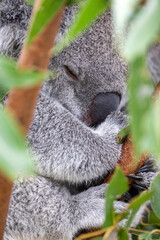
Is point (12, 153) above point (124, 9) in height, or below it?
below

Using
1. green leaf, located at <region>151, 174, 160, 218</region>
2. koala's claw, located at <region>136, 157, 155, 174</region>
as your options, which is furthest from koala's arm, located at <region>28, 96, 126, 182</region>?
green leaf, located at <region>151, 174, 160, 218</region>

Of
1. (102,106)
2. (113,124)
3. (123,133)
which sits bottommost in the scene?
(123,133)

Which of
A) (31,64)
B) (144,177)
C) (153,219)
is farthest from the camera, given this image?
(144,177)

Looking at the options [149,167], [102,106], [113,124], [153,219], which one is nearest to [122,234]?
[153,219]

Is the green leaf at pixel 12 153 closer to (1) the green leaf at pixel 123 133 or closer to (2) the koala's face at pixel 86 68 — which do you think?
(1) the green leaf at pixel 123 133

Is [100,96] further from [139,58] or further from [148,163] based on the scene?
[139,58]

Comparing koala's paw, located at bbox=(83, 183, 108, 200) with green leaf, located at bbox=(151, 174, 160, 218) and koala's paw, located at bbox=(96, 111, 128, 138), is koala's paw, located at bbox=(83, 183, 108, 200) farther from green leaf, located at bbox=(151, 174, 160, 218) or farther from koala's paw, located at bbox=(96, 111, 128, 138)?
green leaf, located at bbox=(151, 174, 160, 218)

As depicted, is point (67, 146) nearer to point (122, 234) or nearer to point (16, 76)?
point (122, 234)
